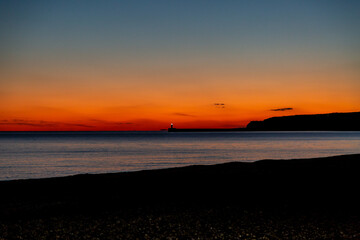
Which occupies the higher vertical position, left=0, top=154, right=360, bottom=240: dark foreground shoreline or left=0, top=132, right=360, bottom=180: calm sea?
left=0, top=154, right=360, bottom=240: dark foreground shoreline

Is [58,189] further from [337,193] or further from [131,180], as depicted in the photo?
[337,193]

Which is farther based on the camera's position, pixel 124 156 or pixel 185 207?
pixel 124 156

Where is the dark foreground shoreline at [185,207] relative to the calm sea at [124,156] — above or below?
above

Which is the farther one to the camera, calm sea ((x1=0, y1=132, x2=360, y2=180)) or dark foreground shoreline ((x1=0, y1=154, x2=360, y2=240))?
calm sea ((x1=0, y1=132, x2=360, y2=180))

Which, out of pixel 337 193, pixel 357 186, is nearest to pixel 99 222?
pixel 337 193

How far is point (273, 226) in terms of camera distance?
9727 millimetres

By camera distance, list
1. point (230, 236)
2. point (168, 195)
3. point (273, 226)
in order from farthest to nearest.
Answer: point (168, 195)
point (273, 226)
point (230, 236)

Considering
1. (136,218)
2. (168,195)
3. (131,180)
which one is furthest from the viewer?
(131,180)

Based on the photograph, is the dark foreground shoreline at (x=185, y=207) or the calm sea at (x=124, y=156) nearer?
the dark foreground shoreline at (x=185, y=207)

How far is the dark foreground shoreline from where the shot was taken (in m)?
9.32

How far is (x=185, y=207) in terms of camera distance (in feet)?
39.2

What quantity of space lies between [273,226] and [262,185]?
6345 millimetres

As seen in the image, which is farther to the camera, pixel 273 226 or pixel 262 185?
pixel 262 185

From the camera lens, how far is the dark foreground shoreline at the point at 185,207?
9.32 meters
